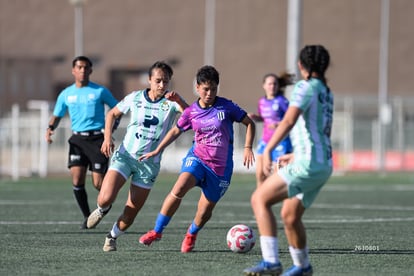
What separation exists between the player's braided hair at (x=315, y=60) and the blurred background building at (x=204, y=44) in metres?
42.3

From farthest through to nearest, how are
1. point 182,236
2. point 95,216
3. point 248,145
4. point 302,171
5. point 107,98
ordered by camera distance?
point 107,98 → point 182,236 → point 95,216 → point 248,145 → point 302,171

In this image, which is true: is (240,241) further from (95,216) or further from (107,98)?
(107,98)

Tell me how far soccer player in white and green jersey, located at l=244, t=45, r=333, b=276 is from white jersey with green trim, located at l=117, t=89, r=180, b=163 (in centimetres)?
289

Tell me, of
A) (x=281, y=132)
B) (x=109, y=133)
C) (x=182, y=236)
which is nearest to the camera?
(x=281, y=132)

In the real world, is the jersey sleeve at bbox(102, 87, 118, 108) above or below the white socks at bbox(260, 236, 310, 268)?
above

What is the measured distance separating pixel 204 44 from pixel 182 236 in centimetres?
4489

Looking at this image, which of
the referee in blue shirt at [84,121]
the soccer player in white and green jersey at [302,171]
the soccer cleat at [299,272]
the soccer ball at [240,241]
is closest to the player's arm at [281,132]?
the soccer player in white and green jersey at [302,171]

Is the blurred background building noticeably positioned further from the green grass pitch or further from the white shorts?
the white shorts

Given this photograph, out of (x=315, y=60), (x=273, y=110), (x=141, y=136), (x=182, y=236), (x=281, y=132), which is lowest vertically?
(x=182, y=236)

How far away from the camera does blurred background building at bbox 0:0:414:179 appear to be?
53594 mm

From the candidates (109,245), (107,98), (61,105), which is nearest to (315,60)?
(109,245)

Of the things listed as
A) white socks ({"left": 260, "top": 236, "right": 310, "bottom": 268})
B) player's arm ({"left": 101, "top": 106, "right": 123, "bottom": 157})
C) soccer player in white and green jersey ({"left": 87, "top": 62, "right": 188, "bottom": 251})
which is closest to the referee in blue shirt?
player's arm ({"left": 101, "top": 106, "right": 123, "bottom": 157})

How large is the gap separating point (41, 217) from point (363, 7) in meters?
42.0

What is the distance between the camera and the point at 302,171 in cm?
835
